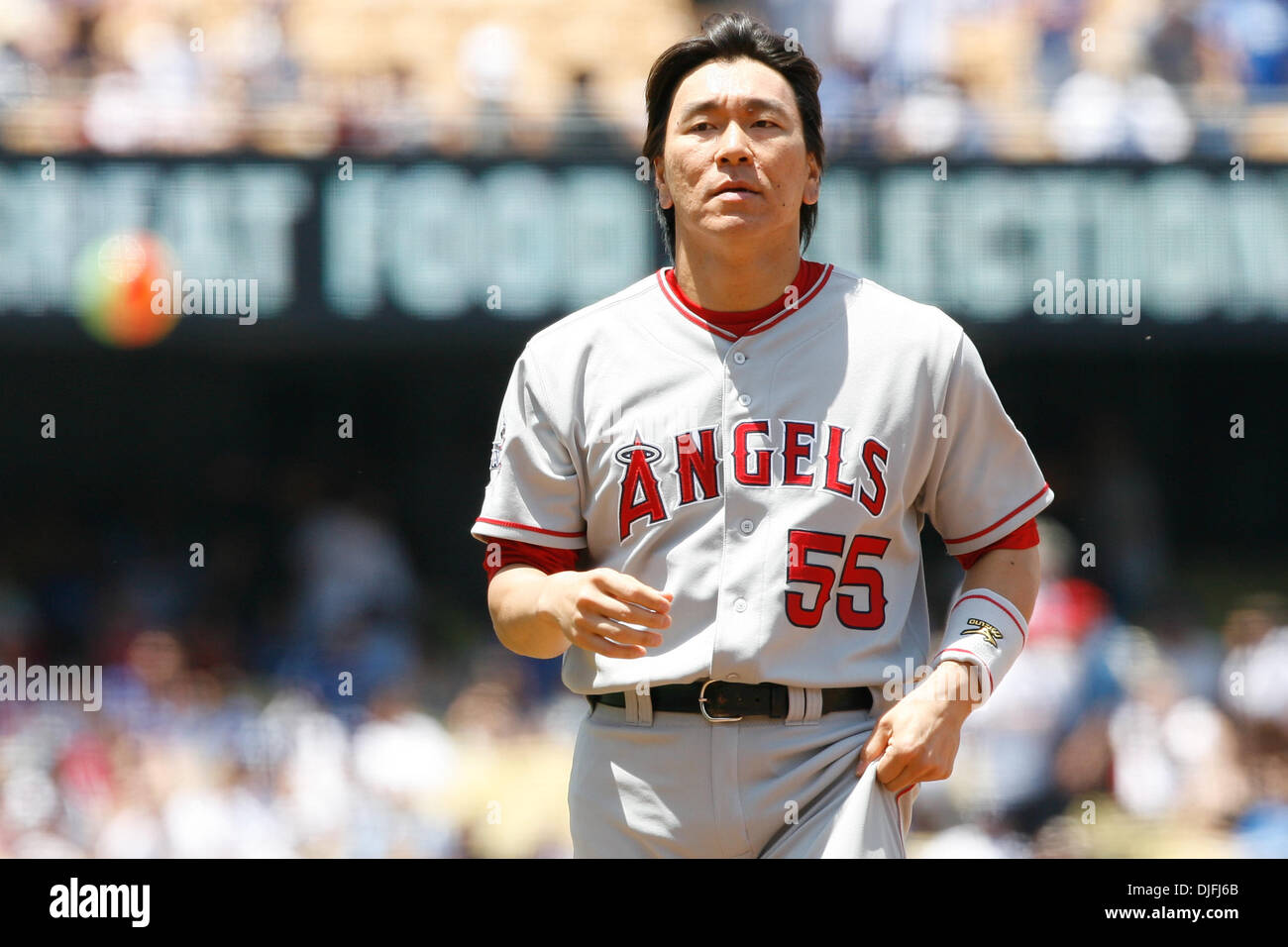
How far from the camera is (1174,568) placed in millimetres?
6301

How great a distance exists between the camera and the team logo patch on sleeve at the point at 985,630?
165 cm

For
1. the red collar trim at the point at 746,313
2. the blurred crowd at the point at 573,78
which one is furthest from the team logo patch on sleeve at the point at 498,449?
the blurred crowd at the point at 573,78

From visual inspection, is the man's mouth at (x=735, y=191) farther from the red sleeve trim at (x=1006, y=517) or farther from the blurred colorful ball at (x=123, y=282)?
the blurred colorful ball at (x=123, y=282)

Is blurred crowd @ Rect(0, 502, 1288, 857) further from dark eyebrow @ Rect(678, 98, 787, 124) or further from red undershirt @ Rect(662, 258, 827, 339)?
dark eyebrow @ Rect(678, 98, 787, 124)

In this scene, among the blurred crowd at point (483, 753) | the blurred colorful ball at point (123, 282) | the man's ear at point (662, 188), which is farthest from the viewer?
the blurred colorful ball at point (123, 282)

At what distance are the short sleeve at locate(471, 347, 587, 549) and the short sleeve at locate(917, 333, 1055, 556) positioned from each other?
1.32 ft

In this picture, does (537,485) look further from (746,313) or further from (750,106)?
(750,106)

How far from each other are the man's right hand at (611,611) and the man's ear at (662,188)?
50 cm

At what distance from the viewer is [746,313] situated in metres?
1.75

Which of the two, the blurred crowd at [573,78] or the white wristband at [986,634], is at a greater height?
the blurred crowd at [573,78]

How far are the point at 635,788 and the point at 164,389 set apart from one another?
5.45 m

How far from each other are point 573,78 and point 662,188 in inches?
181

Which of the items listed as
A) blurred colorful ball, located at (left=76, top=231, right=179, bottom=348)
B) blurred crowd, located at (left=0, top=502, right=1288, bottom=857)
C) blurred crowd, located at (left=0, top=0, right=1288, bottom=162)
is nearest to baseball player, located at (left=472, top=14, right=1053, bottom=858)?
blurred crowd, located at (left=0, top=502, right=1288, bottom=857)

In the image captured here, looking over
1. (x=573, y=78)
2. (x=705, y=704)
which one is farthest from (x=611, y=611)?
(x=573, y=78)
